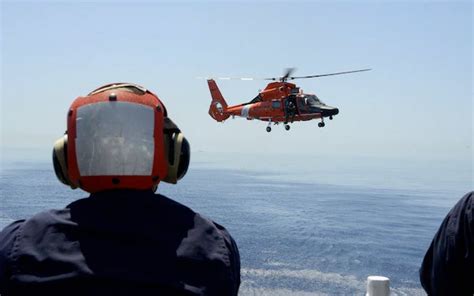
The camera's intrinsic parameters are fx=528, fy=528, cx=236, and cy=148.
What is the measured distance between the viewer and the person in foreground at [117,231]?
1631 millimetres

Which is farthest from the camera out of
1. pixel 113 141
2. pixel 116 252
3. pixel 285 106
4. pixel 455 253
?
pixel 285 106

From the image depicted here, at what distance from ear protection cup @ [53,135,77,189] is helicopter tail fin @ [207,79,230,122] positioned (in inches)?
1651

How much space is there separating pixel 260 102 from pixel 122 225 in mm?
36322

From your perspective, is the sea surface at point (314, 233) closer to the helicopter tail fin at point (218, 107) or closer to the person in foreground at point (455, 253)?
the helicopter tail fin at point (218, 107)

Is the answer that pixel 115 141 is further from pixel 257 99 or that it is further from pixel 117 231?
pixel 257 99

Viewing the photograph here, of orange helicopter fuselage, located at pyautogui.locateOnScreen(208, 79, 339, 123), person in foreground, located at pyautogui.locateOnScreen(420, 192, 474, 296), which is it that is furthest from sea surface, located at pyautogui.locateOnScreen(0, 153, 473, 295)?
person in foreground, located at pyautogui.locateOnScreen(420, 192, 474, 296)

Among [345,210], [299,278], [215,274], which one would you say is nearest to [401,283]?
[299,278]

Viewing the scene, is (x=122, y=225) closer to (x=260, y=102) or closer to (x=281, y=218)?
(x=260, y=102)

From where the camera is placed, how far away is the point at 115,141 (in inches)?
73.5

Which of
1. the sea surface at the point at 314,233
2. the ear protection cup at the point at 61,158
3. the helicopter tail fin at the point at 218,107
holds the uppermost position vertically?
the ear protection cup at the point at 61,158

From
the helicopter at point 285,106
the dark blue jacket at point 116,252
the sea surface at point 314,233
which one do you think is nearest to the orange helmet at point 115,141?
the dark blue jacket at point 116,252

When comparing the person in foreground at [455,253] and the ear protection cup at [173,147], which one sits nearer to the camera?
the ear protection cup at [173,147]

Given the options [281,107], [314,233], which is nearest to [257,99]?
[281,107]

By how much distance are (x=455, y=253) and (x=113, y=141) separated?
1.52 metres
